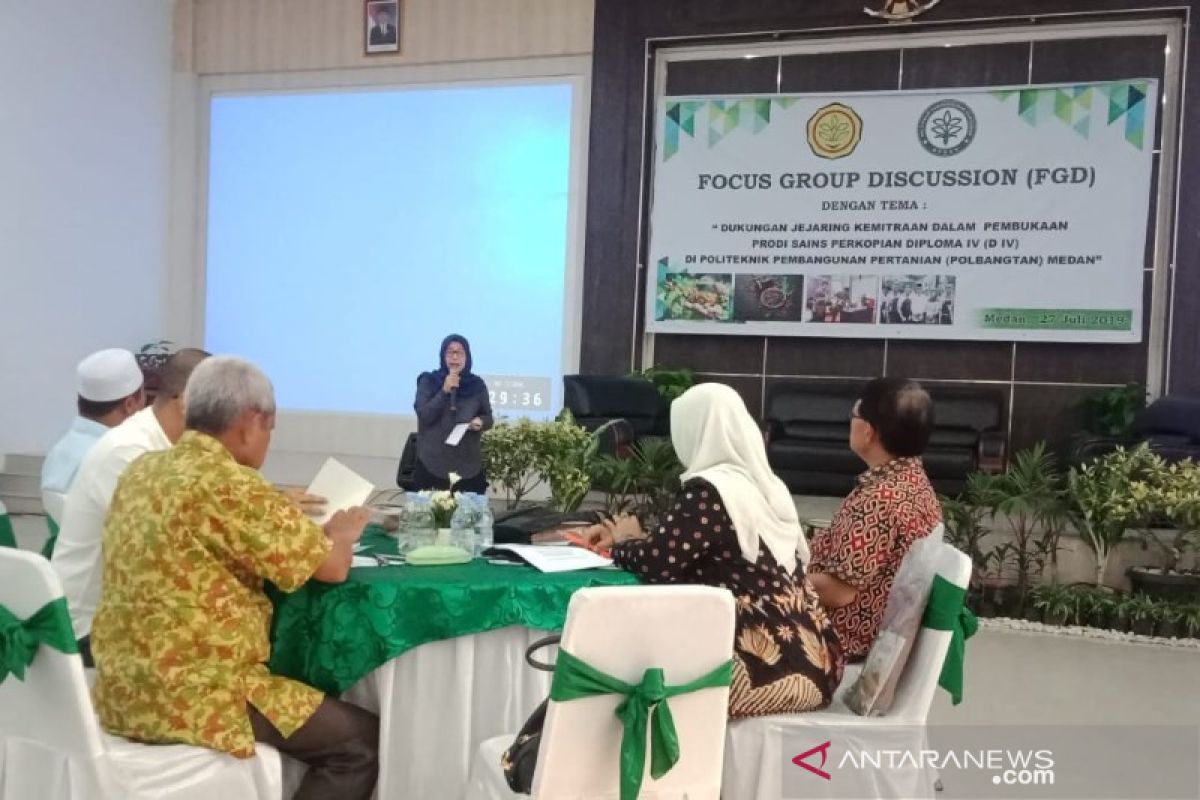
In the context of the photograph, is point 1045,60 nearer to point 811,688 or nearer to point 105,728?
point 811,688

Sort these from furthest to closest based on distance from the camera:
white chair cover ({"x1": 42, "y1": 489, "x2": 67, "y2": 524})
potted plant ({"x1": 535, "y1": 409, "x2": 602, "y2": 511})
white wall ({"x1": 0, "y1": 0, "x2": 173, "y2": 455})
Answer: white wall ({"x1": 0, "y1": 0, "x2": 173, "y2": 455}) < potted plant ({"x1": 535, "y1": 409, "x2": 602, "y2": 511}) < white chair cover ({"x1": 42, "y1": 489, "x2": 67, "y2": 524})

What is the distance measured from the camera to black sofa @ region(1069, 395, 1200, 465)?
19.0 feet

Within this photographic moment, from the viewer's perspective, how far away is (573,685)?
1628mm

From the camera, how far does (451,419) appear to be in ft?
19.0

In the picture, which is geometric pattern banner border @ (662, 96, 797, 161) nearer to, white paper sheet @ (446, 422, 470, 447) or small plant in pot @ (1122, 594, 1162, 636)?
white paper sheet @ (446, 422, 470, 447)

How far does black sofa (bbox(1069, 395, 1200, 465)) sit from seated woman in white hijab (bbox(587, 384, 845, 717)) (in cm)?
434

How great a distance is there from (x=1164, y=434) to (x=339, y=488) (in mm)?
5266

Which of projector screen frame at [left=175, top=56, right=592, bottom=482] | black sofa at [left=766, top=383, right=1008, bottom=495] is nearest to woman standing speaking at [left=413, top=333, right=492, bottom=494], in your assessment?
black sofa at [left=766, top=383, right=1008, bottom=495]

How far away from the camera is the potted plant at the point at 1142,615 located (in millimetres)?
4875

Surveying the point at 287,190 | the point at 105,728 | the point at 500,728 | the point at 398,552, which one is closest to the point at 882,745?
the point at 500,728

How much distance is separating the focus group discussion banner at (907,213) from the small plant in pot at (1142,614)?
2.53 meters

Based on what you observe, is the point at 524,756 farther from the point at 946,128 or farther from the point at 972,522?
the point at 946,128

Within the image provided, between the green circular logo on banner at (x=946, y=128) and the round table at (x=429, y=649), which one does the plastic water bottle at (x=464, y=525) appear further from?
the green circular logo on banner at (x=946, y=128)

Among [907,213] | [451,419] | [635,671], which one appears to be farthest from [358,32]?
[635,671]
